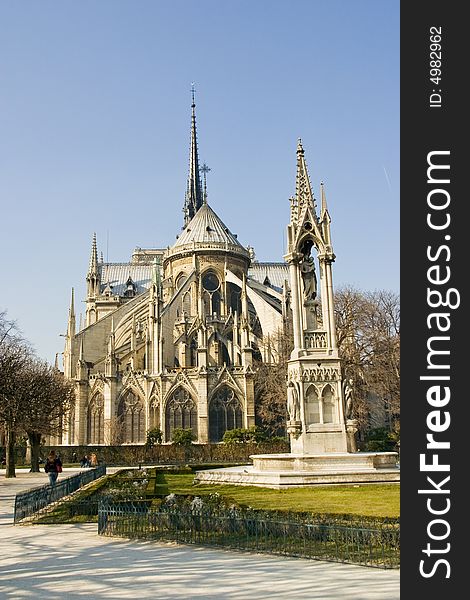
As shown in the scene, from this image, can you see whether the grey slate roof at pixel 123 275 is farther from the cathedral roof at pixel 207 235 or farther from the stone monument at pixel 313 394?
the stone monument at pixel 313 394

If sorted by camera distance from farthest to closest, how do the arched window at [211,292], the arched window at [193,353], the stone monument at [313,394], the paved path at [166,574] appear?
1. the arched window at [211,292]
2. the arched window at [193,353]
3. the stone monument at [313,394]
4. the paved path at [166,574]

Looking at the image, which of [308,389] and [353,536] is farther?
[308,389]

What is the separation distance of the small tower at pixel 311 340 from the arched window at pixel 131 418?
118ft

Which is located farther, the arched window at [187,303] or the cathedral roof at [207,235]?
the cathedral roof at [207,235]

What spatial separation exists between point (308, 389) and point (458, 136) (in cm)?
1516

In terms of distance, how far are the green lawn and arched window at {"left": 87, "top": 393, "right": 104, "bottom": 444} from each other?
39.4m

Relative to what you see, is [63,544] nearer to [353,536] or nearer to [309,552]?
[309,552]

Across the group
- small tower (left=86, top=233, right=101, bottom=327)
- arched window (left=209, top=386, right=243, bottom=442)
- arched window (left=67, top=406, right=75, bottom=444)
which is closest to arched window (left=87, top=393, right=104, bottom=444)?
arched window (left=67, top=406, right=75, bottom=444)

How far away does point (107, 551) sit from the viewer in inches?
425

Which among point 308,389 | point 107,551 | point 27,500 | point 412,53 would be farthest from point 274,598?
point 308,389

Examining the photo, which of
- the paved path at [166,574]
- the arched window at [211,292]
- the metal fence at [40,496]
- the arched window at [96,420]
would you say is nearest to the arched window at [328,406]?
the metal fence at [40,496]

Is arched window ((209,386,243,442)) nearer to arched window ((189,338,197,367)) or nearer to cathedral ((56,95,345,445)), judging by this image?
cathedral ((56,95,345,445))

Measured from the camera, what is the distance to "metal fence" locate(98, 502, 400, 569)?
927 cm

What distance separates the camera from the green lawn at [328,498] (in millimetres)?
12984
